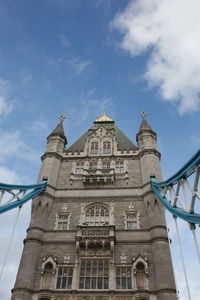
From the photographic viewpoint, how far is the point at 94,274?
1822 cm

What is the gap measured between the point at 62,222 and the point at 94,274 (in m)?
4.95

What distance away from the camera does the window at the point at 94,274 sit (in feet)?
58.1

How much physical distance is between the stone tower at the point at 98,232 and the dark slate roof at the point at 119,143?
29.3 inches

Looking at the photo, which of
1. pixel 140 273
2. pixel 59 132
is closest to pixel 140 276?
pixel 140 273

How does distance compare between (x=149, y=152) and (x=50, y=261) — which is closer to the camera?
(x=50, y=261)

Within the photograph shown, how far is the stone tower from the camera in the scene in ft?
56.7

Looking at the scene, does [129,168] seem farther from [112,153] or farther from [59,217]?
[59,217]

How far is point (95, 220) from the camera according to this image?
21422 millimetres

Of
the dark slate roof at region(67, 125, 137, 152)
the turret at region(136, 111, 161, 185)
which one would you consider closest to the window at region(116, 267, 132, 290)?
the turret at region(136, 111, 161, 185)

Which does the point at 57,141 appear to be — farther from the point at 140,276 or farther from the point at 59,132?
the point at 140,276

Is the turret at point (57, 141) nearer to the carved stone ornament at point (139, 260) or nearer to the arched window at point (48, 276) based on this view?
the arched window at point (48, 276)

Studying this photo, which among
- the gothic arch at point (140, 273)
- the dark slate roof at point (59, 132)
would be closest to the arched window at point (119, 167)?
the dark slate roof at point (59, 132)

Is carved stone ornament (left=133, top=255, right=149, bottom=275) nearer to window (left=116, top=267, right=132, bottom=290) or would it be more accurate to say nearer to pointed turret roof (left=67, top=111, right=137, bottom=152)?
window (left=116, top=267, right=132, bottom=290)

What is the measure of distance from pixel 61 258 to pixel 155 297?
6811 mm
